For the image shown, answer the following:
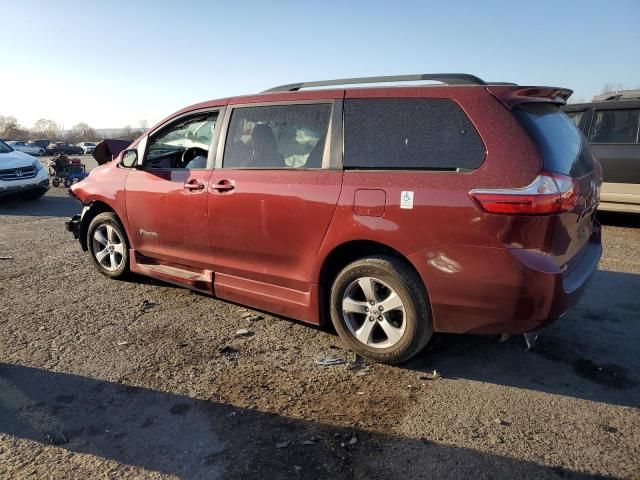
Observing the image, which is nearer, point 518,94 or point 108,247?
point 518,94

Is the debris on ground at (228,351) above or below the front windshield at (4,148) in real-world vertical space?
below

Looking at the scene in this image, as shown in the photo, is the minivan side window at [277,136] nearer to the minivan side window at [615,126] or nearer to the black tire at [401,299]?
the black tire at [401,299]

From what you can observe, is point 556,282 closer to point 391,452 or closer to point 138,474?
point 391,452

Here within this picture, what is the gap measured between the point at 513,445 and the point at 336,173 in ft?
6.62

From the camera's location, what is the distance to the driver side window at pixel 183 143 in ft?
14.9

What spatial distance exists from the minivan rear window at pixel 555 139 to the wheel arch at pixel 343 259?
41.8 inches

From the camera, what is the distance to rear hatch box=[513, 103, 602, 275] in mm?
2914

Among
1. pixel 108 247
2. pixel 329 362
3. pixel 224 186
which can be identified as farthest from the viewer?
pixel 108 247

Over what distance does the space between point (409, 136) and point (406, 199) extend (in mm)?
445

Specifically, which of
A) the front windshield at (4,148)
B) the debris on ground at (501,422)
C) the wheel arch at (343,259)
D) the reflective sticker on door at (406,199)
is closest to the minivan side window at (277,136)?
the wheel arch at (343,259)

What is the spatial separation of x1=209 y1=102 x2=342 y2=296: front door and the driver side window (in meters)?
0.36

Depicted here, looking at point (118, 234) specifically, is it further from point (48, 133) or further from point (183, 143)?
point (48, 133)

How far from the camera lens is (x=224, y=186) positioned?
4090mm

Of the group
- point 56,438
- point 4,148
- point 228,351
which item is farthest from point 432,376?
point 4,148
